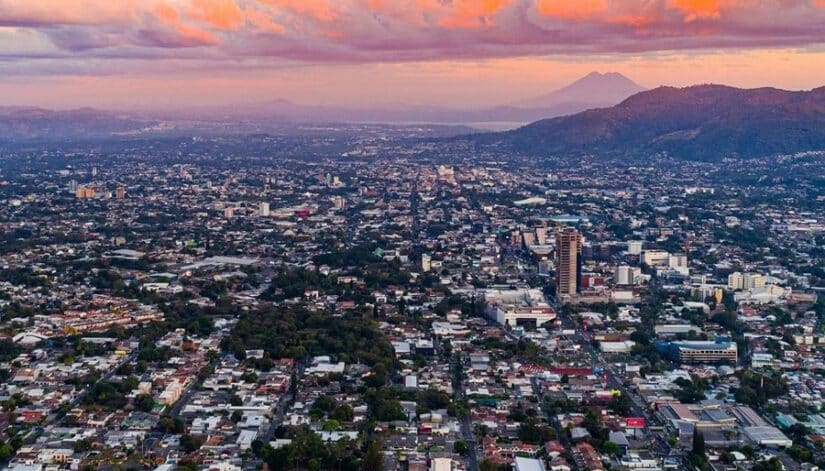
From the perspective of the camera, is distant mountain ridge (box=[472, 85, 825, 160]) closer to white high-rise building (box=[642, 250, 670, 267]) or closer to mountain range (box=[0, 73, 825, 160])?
mountain range (box=[0, 73, 825, 160])

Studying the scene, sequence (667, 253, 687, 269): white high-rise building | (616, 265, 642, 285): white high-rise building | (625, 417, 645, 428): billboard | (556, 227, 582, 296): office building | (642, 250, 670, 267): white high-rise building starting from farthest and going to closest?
(642, 250, 670, 267): white high-rise building → (667, 253, 687, 269): white high-rise building → (616, 265, 642, 285): white high-rise building → (556, 227, 582, 296): office building → (625, 417, 645, 428): billboard

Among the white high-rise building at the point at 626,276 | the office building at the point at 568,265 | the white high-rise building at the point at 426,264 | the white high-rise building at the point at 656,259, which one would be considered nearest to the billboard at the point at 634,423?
the office building at the point at 568,265

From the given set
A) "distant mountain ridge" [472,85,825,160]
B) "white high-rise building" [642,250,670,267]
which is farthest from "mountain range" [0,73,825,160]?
"white high-rise building" [642,250,670,267]

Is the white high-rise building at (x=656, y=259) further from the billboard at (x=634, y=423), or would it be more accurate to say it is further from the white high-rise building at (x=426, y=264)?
the billboard at (x=634, y=423)

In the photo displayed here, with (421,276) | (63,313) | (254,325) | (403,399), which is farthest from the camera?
(421,276)

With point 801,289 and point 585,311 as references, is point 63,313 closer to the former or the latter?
point 585,311

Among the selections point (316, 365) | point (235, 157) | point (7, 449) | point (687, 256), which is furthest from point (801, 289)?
point (235, 157)

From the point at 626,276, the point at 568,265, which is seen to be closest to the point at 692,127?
the point at 626,276

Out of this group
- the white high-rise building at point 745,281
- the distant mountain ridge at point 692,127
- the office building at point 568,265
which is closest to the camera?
the office building at point 568,265
